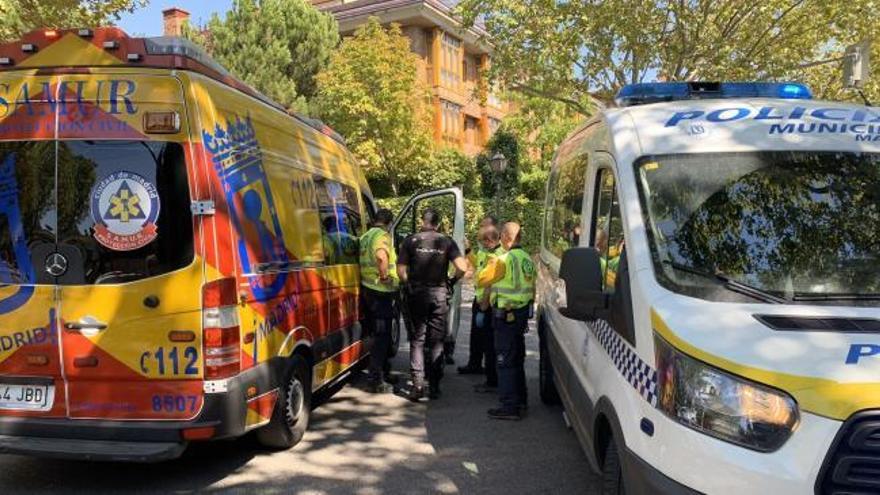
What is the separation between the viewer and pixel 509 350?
589 centimetres

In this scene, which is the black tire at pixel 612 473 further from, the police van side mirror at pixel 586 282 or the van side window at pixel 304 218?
the van side window at pixel 304 218

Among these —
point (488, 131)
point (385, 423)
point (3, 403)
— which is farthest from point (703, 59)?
point (488, 131)

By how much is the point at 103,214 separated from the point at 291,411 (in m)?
1.92

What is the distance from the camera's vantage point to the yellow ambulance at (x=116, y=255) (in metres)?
4.01

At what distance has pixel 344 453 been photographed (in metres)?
5.18

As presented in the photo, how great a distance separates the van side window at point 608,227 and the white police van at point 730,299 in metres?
0.02

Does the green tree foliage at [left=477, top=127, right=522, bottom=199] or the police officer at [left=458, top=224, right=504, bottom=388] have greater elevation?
the green tree foliage at [left=477, top=127, right=522, bottom=199]

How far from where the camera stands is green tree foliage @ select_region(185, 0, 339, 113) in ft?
77.3

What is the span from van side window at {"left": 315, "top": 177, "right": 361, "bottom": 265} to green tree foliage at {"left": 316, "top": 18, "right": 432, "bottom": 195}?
52.1 ft

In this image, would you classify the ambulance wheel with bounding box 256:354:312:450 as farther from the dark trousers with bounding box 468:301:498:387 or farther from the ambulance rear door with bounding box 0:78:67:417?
the dark trousers with bounding box 468:301:498:387

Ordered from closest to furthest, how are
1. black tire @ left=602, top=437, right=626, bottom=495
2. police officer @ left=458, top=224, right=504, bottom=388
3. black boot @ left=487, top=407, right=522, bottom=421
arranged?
black tire @ left=602, top=437, right=626, bottom=495, black boot @ left=487, top=407, right=522, bottom=421, police officer @ left=458, top=224, right=504, bottom=388

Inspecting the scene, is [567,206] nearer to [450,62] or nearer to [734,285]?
[734,285]

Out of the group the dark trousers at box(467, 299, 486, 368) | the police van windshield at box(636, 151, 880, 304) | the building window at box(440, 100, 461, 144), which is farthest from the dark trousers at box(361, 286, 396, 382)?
the building window at box(440, 100, 461, 144)

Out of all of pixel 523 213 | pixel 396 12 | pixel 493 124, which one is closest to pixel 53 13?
pixel 523 213
